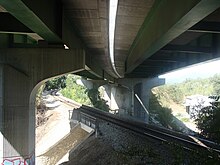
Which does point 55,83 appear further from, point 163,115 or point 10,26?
point 10,26

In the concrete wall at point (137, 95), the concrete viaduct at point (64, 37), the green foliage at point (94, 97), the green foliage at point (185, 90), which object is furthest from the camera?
the green foliage at point (185, 90)

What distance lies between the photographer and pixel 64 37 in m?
9.28

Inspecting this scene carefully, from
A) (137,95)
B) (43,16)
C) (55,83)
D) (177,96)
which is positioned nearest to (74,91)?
(55,83)

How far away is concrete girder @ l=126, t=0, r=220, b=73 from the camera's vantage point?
492 centimetres

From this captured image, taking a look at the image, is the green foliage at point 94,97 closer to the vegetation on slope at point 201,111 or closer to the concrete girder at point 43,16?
the vegetation on slope at point 201,111

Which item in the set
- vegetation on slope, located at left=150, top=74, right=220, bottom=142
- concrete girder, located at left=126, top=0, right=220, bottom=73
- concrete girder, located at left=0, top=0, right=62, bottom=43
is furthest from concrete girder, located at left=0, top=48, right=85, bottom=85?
vegetation on slope, located at left=150, top=74, right=220, bottom=142

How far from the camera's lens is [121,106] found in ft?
174

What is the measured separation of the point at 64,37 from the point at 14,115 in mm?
3437

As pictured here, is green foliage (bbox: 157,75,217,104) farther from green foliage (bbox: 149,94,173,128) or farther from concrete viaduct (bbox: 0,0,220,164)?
concrete viaduct (bbox: 0,0,220,164)

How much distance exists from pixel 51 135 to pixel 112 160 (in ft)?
79.0

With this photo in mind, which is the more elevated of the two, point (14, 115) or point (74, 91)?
point (14, 115)

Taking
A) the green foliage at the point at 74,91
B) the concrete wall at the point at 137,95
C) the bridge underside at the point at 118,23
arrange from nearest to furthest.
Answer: the bridge underside at the point at 118,23
the concrete wall at the point at 137,95
the green foliage at the point at 74,91

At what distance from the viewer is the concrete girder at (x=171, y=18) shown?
4.92m

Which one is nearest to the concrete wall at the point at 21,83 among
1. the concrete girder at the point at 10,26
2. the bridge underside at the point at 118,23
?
the bridge underside at the point at 118,23
